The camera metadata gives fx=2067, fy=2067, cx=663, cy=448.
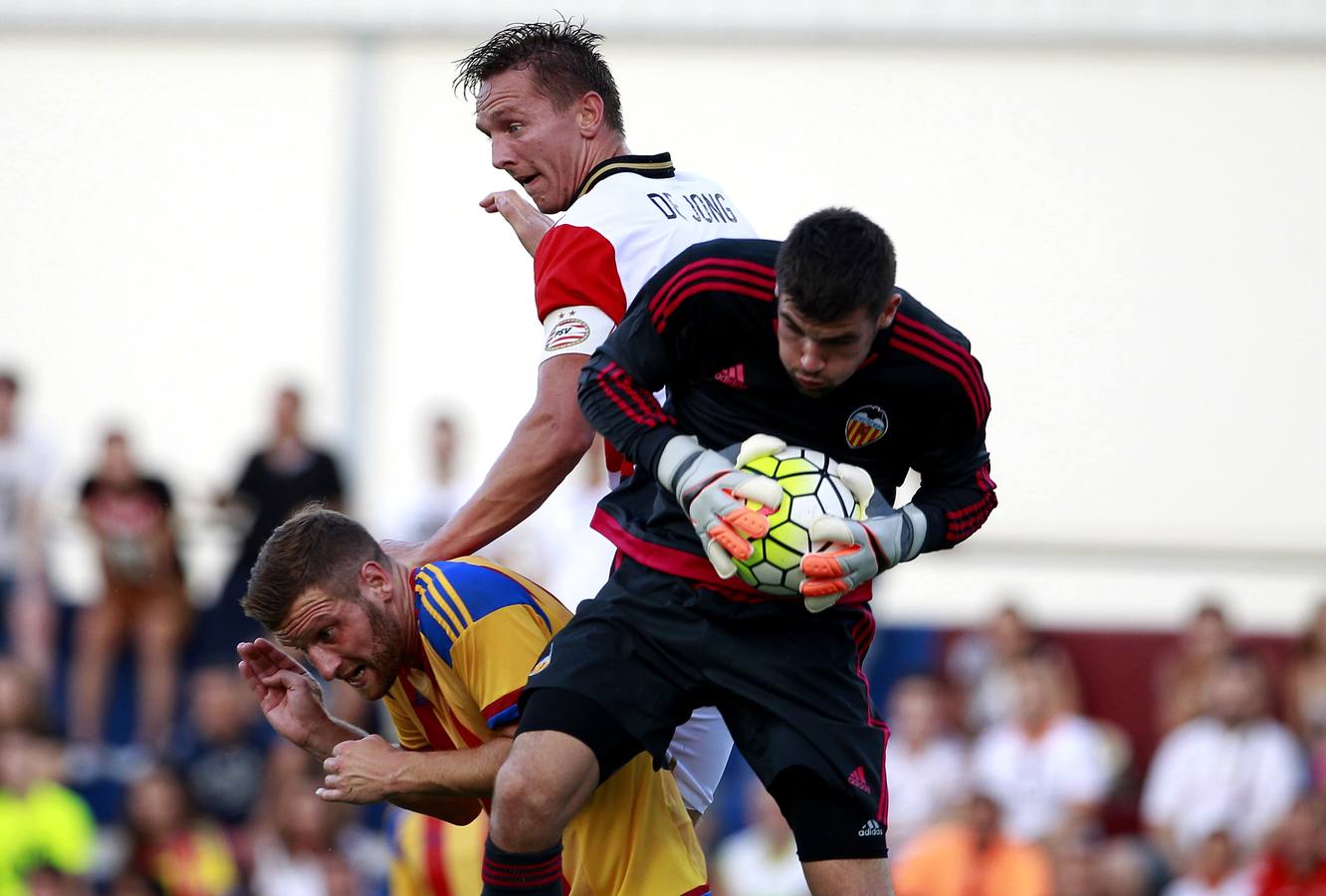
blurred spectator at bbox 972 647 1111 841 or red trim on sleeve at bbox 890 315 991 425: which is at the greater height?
red trim on sleeve at bbox 890 315 991 425

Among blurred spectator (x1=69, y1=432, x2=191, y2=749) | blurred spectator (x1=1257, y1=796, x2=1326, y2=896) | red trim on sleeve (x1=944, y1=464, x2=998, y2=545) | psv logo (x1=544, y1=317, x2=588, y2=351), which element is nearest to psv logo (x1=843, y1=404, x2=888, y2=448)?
red trim on sleeve (x1=944, y1=464, x2=998, y2=545)

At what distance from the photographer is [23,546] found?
13.2 metres

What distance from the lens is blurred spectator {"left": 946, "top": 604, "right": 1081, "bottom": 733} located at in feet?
41.3

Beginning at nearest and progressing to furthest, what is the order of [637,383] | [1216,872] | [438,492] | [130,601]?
1. [637,383]
2. [1216,872]
3. [130,601]
4. [438,492]

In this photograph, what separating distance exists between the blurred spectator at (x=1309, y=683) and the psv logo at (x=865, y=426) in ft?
25.5

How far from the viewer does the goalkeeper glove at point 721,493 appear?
15.7ft

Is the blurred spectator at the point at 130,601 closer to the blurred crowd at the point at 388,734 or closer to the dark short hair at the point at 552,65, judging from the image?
the blurred crowd at the point at 388,734

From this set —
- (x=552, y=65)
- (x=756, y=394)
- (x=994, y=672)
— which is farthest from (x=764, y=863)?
(x=756, y=394)

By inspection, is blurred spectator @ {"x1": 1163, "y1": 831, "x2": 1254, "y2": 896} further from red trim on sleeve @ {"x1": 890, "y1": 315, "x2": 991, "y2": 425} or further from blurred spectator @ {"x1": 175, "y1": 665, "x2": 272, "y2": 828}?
red trim on sleeve @ {"x1": 890, "y1": 315, "x2": 991, "y2": 425}

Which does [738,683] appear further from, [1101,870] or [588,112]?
[1101,870]

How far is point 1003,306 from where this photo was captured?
55.4 ft

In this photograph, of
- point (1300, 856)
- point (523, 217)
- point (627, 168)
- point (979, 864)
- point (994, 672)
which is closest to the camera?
point (627, 168)

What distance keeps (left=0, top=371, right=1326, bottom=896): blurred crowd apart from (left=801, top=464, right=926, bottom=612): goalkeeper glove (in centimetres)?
513

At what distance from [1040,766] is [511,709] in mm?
7436
